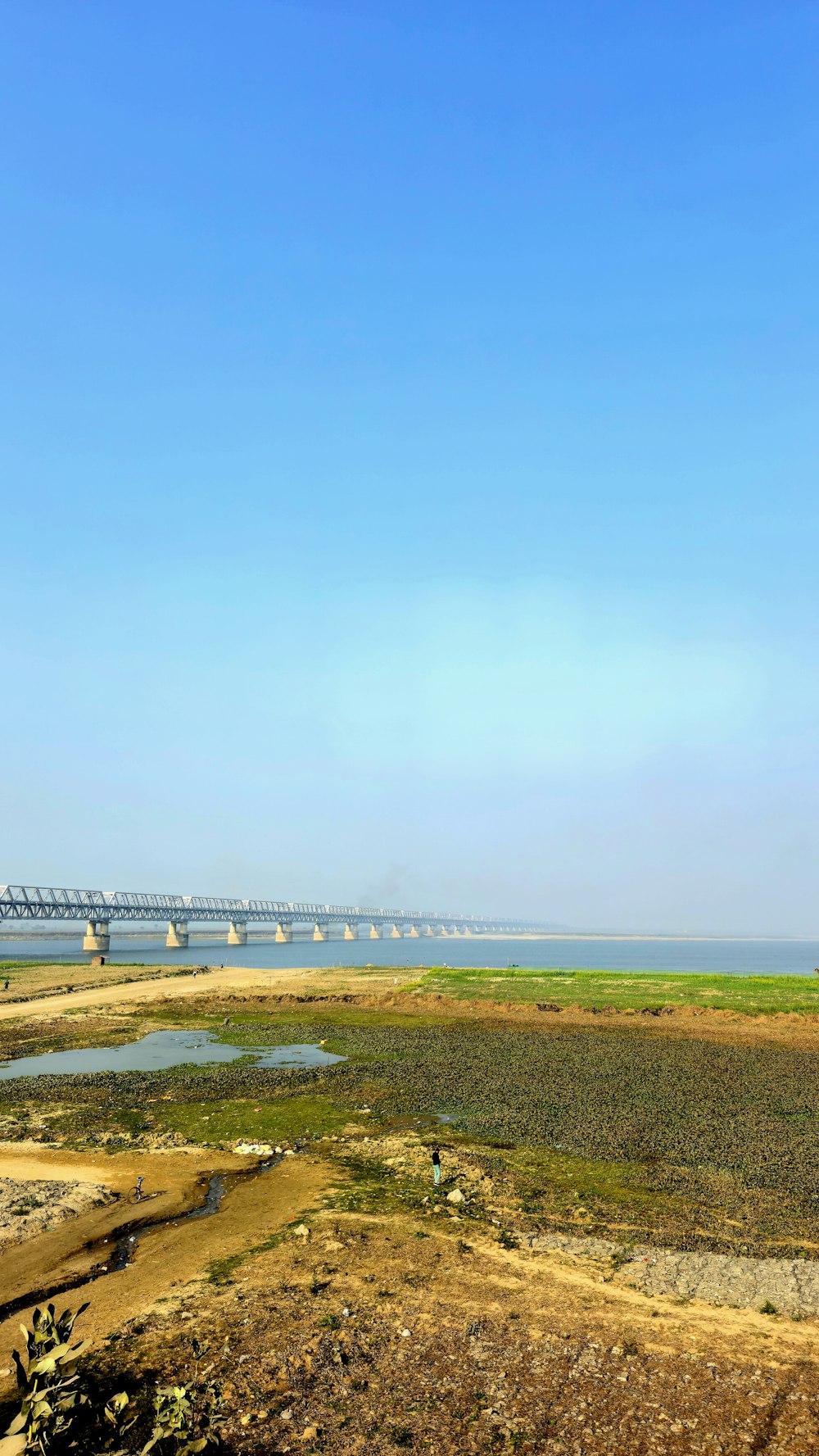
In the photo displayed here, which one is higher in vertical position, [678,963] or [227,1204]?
[227,1204]

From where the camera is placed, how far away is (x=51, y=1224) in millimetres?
20141

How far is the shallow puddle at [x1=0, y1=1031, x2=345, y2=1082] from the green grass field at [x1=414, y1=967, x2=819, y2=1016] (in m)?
28.6

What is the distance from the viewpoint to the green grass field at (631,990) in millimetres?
→ 67900

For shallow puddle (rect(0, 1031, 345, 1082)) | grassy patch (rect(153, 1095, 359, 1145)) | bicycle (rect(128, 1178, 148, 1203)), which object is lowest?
shallow puddle (rect(0, 1031, 345, 1082))

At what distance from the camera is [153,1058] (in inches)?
1842

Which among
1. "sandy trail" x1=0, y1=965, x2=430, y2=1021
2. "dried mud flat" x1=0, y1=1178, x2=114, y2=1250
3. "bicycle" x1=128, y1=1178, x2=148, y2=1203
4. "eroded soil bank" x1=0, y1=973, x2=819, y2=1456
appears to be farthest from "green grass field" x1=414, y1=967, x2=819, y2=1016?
"dried mud flat" x1=0, y1=1178, x2=114, y2=1250

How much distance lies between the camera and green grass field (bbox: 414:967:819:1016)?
67900 mm

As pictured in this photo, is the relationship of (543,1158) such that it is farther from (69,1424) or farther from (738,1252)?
(69,1424)

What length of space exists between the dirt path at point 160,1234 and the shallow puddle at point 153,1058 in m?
17.8

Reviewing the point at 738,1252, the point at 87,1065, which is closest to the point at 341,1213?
the point at 738,1252

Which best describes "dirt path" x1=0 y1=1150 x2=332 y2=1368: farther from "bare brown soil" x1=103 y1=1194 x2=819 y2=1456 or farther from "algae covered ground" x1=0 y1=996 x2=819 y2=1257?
"algae covered ground" x1=0 y1=996 x2=819 y2=1257

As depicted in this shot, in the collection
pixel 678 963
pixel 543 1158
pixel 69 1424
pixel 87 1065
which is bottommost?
pixel 678 963

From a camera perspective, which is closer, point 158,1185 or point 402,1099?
point 158,1185

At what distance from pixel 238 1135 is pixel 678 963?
161 metres
